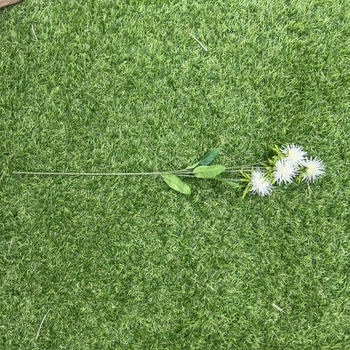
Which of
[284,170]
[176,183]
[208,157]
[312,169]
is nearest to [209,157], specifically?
[208,157]

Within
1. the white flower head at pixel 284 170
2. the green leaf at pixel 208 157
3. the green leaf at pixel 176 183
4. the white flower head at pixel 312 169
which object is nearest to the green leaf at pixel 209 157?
the green leaf at pixel 208 157

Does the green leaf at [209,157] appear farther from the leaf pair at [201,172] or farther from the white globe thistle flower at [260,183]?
the white globe thistle flower at [260,183]

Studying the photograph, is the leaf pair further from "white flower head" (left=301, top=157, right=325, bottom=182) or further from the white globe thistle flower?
"white flower head" (left=301, top=157, right=325, bottom=182)

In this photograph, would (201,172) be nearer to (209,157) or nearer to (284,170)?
(209,157)

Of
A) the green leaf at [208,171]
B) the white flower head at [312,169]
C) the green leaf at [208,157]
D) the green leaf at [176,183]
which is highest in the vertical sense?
the green leaf at [208,157]

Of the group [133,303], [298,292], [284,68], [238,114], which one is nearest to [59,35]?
[238,114]

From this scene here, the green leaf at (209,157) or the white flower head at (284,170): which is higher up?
the green leaf at (209,157)
